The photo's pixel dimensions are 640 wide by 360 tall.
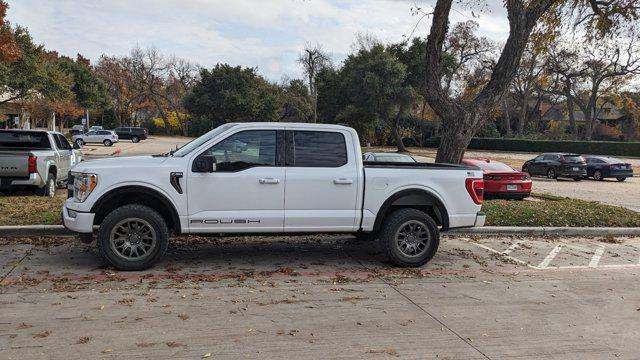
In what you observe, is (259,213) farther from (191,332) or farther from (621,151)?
(621,151)

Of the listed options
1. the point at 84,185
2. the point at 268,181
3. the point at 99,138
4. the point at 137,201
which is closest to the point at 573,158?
the point at 268,181

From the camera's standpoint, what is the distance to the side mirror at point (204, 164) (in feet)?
21.5

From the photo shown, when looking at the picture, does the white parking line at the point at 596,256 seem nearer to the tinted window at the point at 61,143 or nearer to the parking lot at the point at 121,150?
the tinted window at the point at 61,143

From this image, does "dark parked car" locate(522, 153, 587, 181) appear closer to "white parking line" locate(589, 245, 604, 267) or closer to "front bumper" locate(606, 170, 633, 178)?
"front bumper" locate(606, 170, 633, 178)

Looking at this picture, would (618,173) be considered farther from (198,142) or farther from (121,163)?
(121,163)

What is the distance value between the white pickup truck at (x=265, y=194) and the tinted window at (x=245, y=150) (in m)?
0.01

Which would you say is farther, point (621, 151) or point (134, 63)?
point (134, 63)

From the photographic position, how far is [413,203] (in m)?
7.35

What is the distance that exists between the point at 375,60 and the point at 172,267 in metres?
42.1

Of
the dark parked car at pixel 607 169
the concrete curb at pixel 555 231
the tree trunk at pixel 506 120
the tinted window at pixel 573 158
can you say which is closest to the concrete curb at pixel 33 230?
the concrete curb at pixel 555 231

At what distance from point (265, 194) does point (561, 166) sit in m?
24.2

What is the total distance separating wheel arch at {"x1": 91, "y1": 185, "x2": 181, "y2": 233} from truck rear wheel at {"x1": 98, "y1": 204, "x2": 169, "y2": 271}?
167 mm

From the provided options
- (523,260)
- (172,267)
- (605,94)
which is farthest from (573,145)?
(172,267)

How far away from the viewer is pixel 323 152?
281 inches
